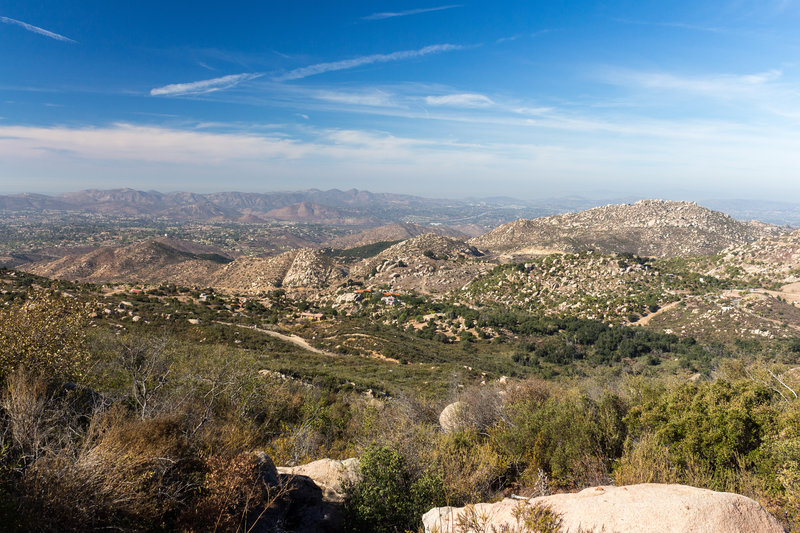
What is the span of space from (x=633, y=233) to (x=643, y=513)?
129651 millimetres

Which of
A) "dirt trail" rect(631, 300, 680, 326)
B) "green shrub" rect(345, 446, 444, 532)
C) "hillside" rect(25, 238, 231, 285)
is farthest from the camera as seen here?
"hillside" rect(25, 238, 231, 285)

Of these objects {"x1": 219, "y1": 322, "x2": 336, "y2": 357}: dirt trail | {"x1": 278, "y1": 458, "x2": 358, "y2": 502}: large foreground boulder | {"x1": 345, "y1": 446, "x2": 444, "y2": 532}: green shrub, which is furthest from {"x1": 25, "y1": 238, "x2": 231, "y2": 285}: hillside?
{"x1": 345, "y1": 446, "x2": 444, "y2": 532}: green shrub

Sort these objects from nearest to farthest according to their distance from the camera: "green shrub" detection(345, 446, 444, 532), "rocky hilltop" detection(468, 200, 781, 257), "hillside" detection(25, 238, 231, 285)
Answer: "green shrub" detection(345, 446, 444, 532), "hillside" detection(25, 238, 231, 285), "rocky hilltop" detection(468, 200, 781, 257)

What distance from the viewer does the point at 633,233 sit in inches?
4419

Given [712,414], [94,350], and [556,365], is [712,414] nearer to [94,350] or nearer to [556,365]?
[94,350]

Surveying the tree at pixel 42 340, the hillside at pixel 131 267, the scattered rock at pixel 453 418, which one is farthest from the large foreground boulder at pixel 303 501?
the hillside at pixel 131 267

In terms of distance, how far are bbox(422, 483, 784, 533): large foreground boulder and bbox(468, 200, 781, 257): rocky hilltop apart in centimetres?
9285

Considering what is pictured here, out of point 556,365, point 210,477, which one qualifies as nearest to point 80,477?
point 210,477

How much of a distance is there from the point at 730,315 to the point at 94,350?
6578 cm

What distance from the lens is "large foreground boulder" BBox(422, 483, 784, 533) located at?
18.0 ft

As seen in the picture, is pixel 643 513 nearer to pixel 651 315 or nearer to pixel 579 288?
pixel 651 315

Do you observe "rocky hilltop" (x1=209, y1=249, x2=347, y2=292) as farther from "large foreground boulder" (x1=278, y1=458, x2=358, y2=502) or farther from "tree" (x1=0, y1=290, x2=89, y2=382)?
"large foreground boulder" (x1=278, y1=458, x2=358, y2=502)

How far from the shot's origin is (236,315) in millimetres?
48344

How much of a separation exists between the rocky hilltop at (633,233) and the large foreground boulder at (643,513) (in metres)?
92.9
